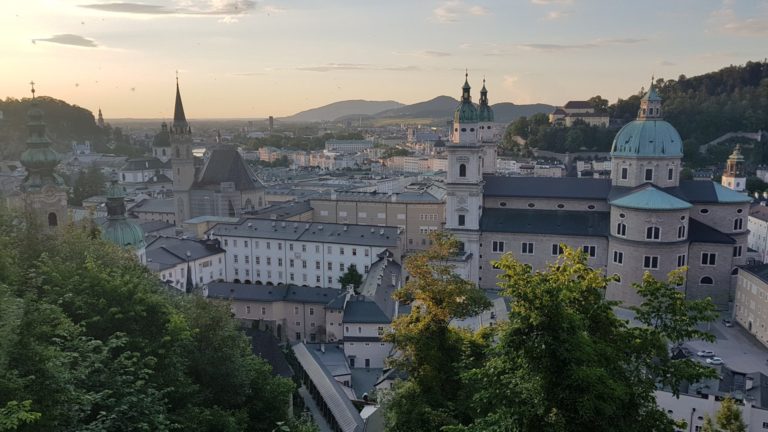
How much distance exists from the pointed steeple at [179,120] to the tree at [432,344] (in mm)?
53188

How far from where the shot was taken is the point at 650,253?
41.5m

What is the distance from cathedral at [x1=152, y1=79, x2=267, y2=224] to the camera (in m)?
64.2

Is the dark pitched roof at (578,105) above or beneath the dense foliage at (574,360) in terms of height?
above

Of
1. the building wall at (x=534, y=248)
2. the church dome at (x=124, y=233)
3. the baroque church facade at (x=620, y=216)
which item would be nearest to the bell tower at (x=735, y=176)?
the baroque church facade at (x=620, y=216)

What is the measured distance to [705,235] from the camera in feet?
141

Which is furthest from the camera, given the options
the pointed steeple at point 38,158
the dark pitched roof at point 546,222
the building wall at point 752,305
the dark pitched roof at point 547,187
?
the dark pitched roof at point 547,187

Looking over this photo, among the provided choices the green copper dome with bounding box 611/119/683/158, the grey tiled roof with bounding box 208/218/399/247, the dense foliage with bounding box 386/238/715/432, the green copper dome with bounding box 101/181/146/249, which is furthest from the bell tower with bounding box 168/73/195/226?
the dense foliage with bounding box 386/238/715/432

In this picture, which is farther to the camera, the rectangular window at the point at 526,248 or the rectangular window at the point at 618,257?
the rectangular window at the point at 526,248

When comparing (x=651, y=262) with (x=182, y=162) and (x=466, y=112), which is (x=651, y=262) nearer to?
(x=466, y=112)

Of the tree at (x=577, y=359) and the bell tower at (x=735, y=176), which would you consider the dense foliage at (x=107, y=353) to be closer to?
the tree at (x=577, y=359)

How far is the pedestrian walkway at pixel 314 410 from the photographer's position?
29344 millimetres

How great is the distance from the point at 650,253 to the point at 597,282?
32264 millimetres

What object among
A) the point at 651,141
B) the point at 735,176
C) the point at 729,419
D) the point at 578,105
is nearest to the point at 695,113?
the point at 578,105

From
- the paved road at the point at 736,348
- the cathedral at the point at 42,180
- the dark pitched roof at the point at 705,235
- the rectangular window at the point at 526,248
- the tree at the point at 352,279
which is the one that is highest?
the cathedral at the point at 42,180
